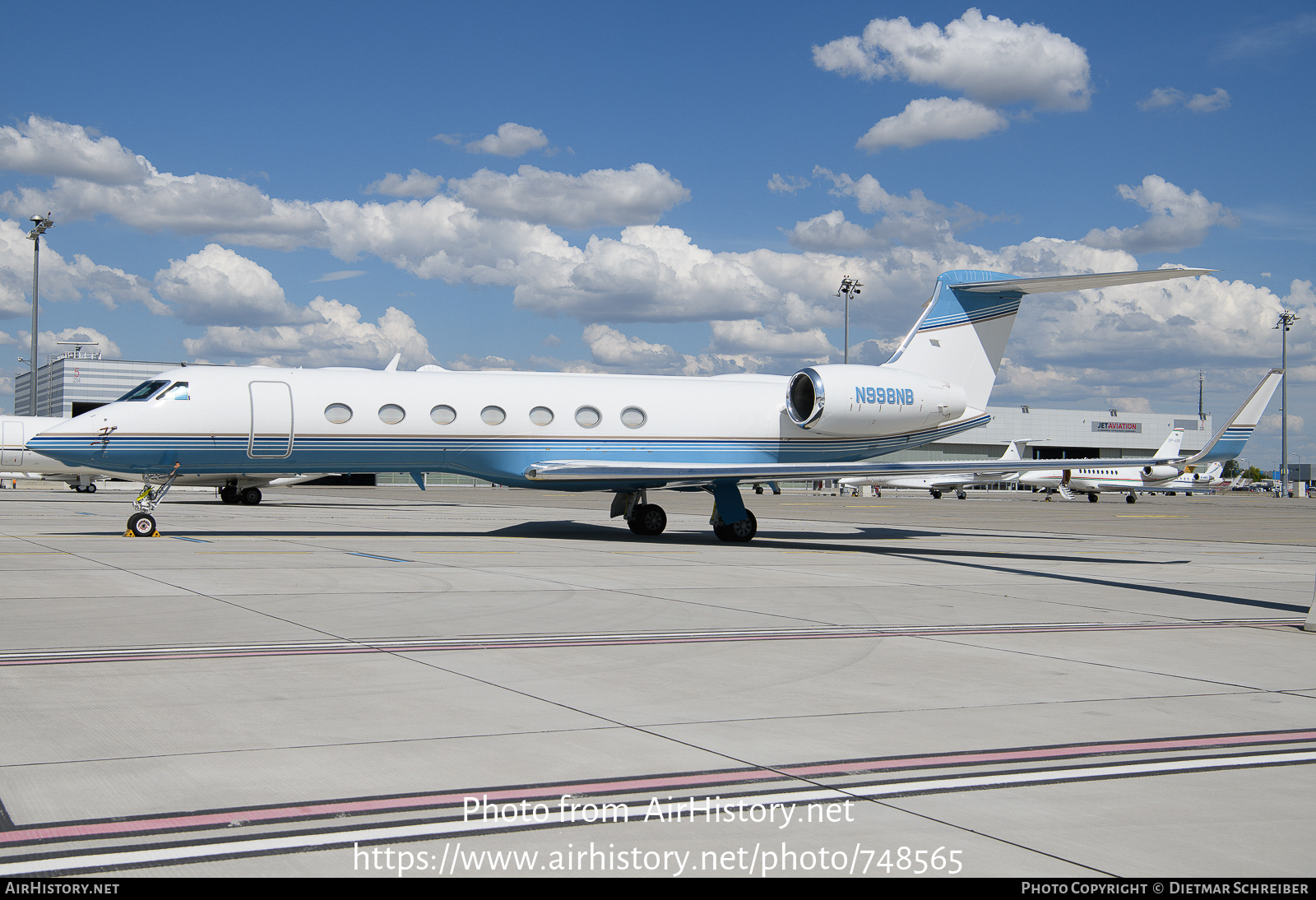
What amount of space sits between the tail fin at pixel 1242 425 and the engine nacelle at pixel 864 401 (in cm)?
521

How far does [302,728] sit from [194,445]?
14.8m

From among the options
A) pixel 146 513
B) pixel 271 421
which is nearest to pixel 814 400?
pixel 271 421

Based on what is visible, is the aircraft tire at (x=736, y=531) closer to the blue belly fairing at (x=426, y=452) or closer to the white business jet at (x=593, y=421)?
the white business jet at (x=593, y=421)

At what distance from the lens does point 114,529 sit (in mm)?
22641

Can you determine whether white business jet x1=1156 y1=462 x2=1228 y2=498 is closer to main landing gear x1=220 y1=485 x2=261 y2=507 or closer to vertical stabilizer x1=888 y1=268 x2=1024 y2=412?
vertical stabilizer x1=888 y1=268 x2=1024 y2=412

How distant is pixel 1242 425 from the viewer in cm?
2452

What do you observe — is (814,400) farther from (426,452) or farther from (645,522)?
(426,452)

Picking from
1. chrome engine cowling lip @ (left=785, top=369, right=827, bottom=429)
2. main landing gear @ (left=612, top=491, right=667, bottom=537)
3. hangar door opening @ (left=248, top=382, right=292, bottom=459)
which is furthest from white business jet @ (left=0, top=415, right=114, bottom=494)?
chrome engine cowling lip @ (left=785, top=369, right=827, bottom=429)

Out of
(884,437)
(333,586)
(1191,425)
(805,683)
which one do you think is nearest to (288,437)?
(333,586)

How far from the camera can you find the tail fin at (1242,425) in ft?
71.5

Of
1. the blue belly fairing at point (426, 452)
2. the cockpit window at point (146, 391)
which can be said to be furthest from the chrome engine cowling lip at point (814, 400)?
the cockpit window at point (146, 391)

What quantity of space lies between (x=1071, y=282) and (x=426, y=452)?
12934 millimetres

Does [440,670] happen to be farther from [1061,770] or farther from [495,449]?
[495,449]

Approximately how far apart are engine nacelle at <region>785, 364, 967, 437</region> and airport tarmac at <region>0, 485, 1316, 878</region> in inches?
287
